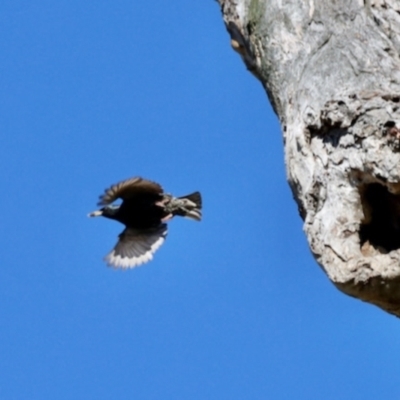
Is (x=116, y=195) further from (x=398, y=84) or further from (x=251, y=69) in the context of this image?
(x=398, y=84)

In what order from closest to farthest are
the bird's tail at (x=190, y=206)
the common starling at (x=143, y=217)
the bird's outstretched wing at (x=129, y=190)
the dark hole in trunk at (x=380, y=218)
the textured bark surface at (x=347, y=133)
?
the textured bark surface at (x=347, y=133) < the dark hole in trunk at (x=380, y=218) < the bird's outstretched wing at (x=129, y=190) < the common starling at (x=143, y=217) < the bird's tail at (x=190, y=206)

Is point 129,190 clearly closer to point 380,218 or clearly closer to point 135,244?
point 135,244

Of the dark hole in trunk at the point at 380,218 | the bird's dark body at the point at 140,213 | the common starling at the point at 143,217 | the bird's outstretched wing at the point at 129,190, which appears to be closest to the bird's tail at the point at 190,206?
the common starling at the point at 143,217

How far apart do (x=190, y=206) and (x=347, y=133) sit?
17.9 feet

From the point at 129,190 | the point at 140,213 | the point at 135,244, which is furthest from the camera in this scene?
the point at 135,244

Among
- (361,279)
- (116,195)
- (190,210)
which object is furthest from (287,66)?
(190,210)

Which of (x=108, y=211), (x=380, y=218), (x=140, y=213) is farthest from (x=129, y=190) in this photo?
(x=380, y=218)

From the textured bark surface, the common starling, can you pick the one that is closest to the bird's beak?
the common starling

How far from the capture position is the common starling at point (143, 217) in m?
8.51

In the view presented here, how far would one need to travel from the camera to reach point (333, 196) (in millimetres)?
3504

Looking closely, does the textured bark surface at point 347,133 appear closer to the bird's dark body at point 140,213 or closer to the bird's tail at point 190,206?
the bird's dark body at point 140,213

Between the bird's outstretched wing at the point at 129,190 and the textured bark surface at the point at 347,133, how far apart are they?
4.03 meters

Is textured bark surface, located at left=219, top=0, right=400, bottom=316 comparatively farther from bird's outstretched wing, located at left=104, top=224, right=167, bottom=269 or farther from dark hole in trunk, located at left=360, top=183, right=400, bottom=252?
bird's outstretched wing, located at left=104, top=224, right=167, bottom=269

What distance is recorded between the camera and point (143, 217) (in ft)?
28.5
